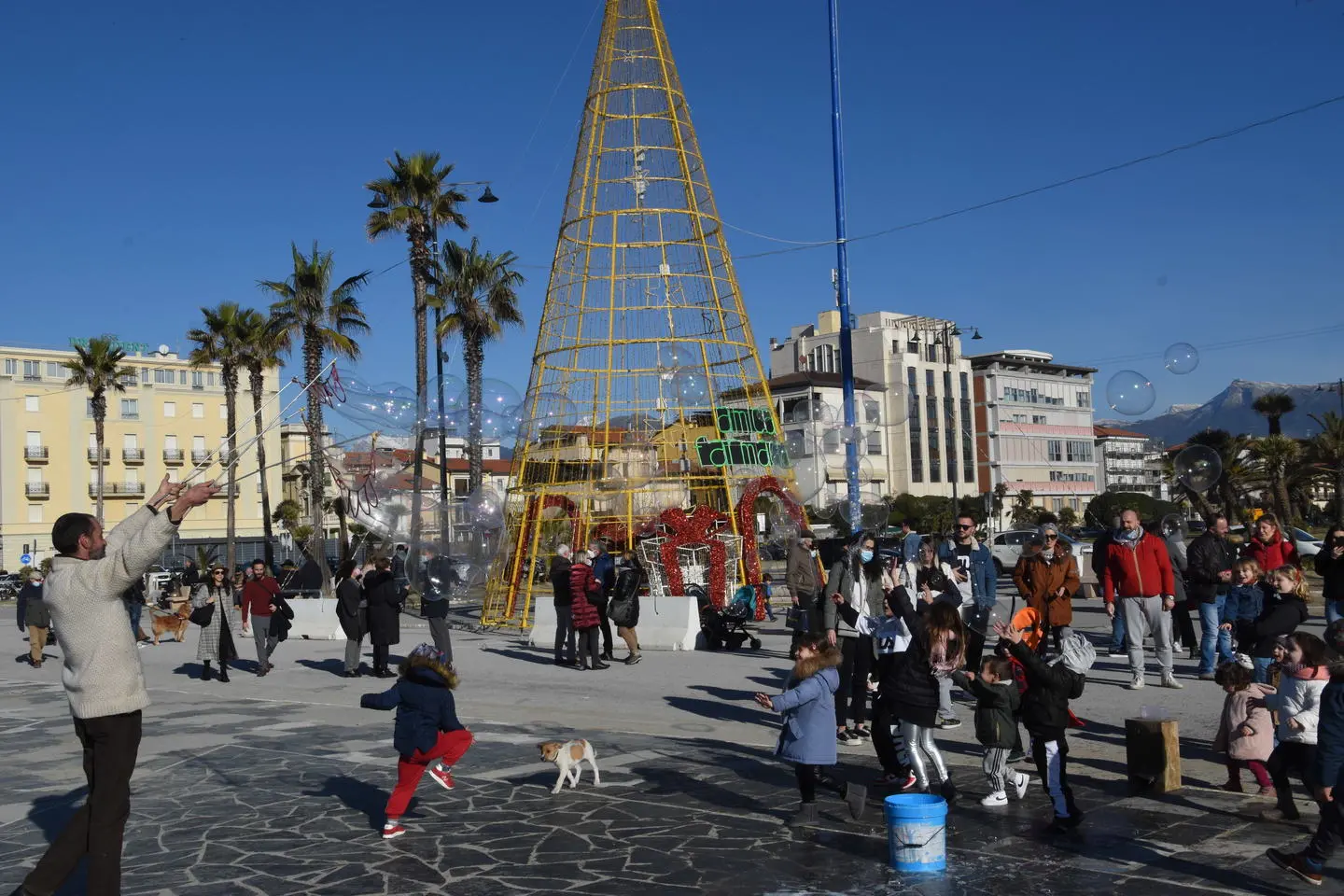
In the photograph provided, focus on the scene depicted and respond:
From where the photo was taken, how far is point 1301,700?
23.7 feet

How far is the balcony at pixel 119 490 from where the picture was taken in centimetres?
8056

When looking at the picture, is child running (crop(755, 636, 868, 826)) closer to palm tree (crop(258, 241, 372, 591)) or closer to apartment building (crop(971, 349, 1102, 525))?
palm tree (crop(258, 241, 372, 591))

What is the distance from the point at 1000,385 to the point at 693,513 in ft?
291

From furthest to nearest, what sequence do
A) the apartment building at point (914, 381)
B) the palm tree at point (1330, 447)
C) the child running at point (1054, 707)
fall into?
the apartment building at point (914, 381)
the palm tree at point (1330, 447)
the child running at point (1054, 707)

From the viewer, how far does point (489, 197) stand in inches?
1103

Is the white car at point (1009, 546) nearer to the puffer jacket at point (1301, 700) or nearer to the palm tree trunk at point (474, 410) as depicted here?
the palm tree trunk at point (474, 410)

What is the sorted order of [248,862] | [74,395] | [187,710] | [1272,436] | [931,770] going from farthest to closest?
[74,395] < [1272,436] < [187,710] < [931,770] < [248,862]

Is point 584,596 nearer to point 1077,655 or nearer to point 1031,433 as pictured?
point 1077,655

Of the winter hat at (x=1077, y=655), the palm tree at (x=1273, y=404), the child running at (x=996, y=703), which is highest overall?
the palm tree at (x=1273, y=404)

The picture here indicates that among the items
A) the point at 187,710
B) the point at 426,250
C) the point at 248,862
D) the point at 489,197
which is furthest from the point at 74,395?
the point at 248,862

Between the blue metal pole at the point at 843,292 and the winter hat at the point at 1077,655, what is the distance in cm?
1326

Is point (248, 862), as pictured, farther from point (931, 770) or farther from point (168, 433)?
point (168, 433)

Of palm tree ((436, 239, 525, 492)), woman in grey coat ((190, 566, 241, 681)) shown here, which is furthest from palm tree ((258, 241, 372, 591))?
woman in grey coat ((190, 566, 241, 681))

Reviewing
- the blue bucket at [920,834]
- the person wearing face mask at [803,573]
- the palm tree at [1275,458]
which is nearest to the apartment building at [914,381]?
the palm tree at [1275,458]
